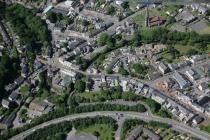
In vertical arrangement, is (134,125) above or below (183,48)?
below

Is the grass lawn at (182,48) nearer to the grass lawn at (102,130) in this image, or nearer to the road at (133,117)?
the road at (133,117)

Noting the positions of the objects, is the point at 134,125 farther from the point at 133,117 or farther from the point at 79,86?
the point at 79,86

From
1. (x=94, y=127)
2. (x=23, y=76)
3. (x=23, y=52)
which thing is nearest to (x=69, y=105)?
(x=94, y=127)

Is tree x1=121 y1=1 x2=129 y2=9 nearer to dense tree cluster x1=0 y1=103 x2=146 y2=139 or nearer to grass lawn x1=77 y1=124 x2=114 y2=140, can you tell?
dense tree cluster x1=0 y1=103 x2=146 y2=139

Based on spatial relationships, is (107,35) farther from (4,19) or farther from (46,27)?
(4,19)

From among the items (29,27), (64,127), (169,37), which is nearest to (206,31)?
(169,37)

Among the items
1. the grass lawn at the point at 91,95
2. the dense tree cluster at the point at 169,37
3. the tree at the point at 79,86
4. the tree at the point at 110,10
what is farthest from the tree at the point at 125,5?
the grass lawn at the point at 91,95
